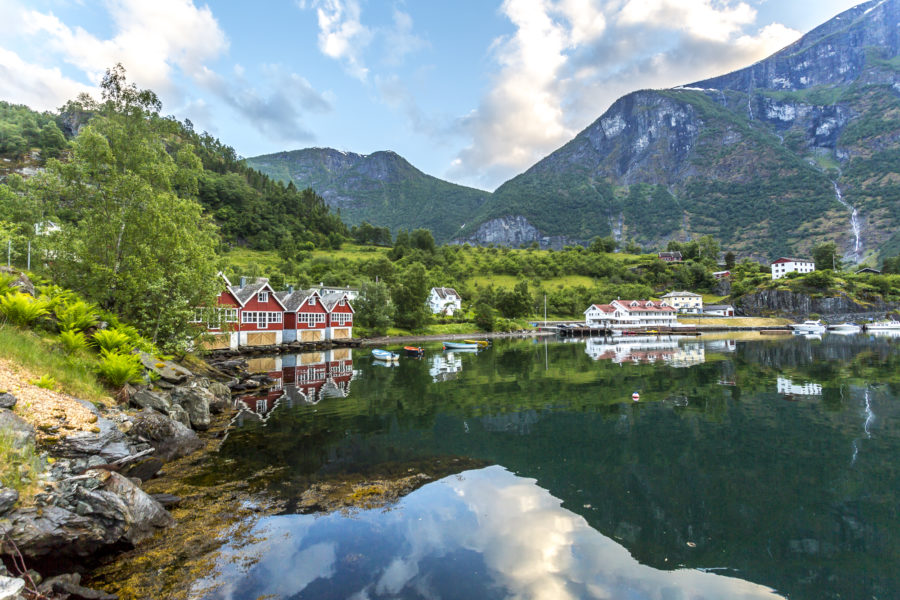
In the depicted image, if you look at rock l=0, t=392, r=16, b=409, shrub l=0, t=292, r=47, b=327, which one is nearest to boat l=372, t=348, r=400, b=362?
shrub l=0, t=292, r=47, b=327

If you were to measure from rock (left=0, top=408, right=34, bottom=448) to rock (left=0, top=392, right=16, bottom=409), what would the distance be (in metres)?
0.42

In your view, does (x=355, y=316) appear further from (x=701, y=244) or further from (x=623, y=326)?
(x=701, y=244)

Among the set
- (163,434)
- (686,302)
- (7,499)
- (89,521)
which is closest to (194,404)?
(163,434)

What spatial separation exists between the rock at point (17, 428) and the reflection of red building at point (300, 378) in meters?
11.5

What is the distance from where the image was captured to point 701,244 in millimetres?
170500

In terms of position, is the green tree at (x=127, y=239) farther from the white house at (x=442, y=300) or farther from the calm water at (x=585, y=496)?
the white house at (x=442, y=300)

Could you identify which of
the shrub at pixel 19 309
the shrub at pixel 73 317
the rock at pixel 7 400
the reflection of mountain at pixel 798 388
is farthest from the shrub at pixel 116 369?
the reflection of mountain at pixel 798 388

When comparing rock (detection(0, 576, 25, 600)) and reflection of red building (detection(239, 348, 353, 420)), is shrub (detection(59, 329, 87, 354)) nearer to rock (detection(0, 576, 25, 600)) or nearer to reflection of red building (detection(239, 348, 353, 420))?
reflection of red building (detection(239, 348, 353, 420))

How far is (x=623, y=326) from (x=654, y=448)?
3926 inches

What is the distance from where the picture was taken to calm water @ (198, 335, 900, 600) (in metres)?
7.99

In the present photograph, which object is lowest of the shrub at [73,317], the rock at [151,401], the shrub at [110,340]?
the rock at [151,401]

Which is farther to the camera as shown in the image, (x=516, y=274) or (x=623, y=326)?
(x=516, y=274)

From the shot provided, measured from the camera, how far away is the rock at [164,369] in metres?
18.5

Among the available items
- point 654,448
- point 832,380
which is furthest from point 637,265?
point 654,448
